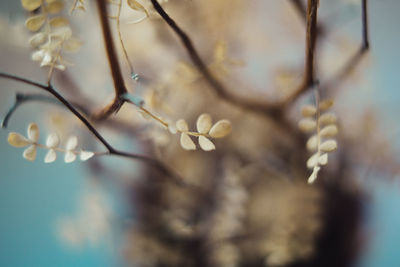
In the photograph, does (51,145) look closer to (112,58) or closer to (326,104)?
(112,58)

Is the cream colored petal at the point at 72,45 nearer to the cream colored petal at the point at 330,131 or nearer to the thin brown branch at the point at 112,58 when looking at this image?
the thin brown branch at the point at 112,58

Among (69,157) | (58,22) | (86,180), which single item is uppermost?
(58,22)

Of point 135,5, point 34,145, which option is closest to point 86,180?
point 34,145

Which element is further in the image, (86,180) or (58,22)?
(86,180)

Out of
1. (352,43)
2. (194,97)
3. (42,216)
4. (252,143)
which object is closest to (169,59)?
(194,97)

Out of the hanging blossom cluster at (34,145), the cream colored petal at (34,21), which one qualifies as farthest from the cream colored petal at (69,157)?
the cream colored petal at (34,21)

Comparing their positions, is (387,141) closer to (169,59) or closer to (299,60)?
(299,60)
